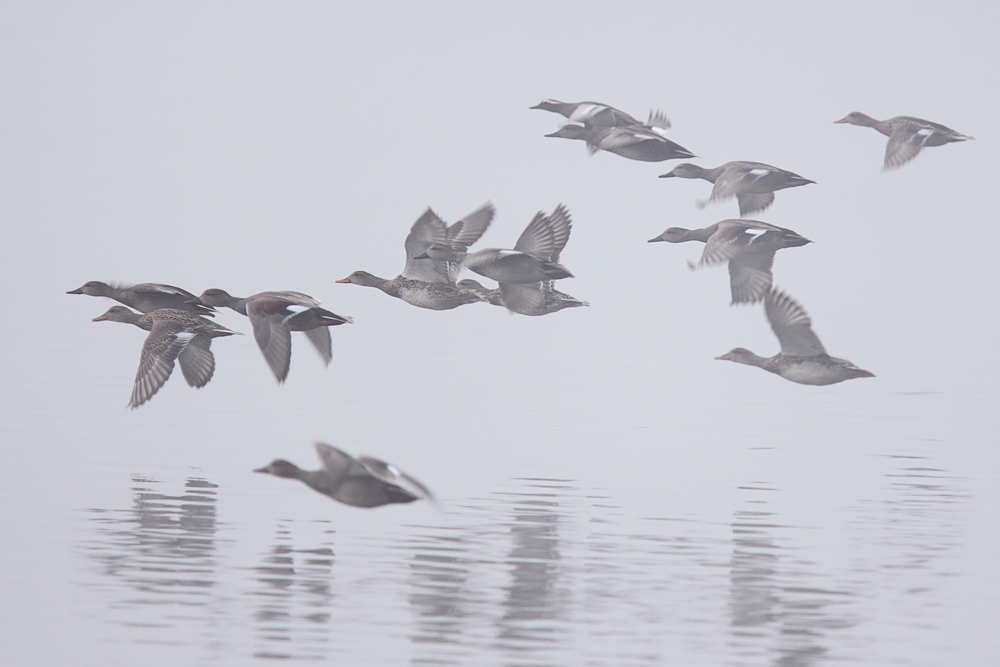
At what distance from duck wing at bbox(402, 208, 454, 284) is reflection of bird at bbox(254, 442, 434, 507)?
4.98 metres

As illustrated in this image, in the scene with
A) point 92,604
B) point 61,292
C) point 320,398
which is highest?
point 61,292

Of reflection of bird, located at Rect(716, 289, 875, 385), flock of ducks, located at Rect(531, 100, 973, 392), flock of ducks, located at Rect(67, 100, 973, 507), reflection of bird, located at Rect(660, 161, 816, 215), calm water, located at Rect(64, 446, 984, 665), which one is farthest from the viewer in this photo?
reflection of bird, located at Rect(660, 161, 816, 215)

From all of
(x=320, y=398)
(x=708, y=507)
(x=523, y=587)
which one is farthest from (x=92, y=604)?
(x=320, y=398)

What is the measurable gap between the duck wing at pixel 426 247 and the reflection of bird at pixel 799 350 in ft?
12.0

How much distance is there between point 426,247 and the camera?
17922 mm

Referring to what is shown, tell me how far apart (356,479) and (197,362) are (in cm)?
559

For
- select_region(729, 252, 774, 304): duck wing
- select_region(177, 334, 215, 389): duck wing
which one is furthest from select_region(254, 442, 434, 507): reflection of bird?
select_region(729, 252, 774, 304): duck wing

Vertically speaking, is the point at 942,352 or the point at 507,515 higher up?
the point at 942,352

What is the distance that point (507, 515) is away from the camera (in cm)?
1708

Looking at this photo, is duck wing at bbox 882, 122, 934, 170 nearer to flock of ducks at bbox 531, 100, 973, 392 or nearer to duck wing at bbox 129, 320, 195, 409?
flock of ducks at bbox 531, 100, 973, 392

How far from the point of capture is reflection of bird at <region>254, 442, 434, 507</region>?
40.9ft

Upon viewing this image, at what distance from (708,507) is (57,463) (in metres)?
7.66

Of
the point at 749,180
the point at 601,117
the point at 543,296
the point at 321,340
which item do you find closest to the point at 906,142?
the point at 749,180

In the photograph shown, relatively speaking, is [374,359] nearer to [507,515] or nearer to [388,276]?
[507,515]
